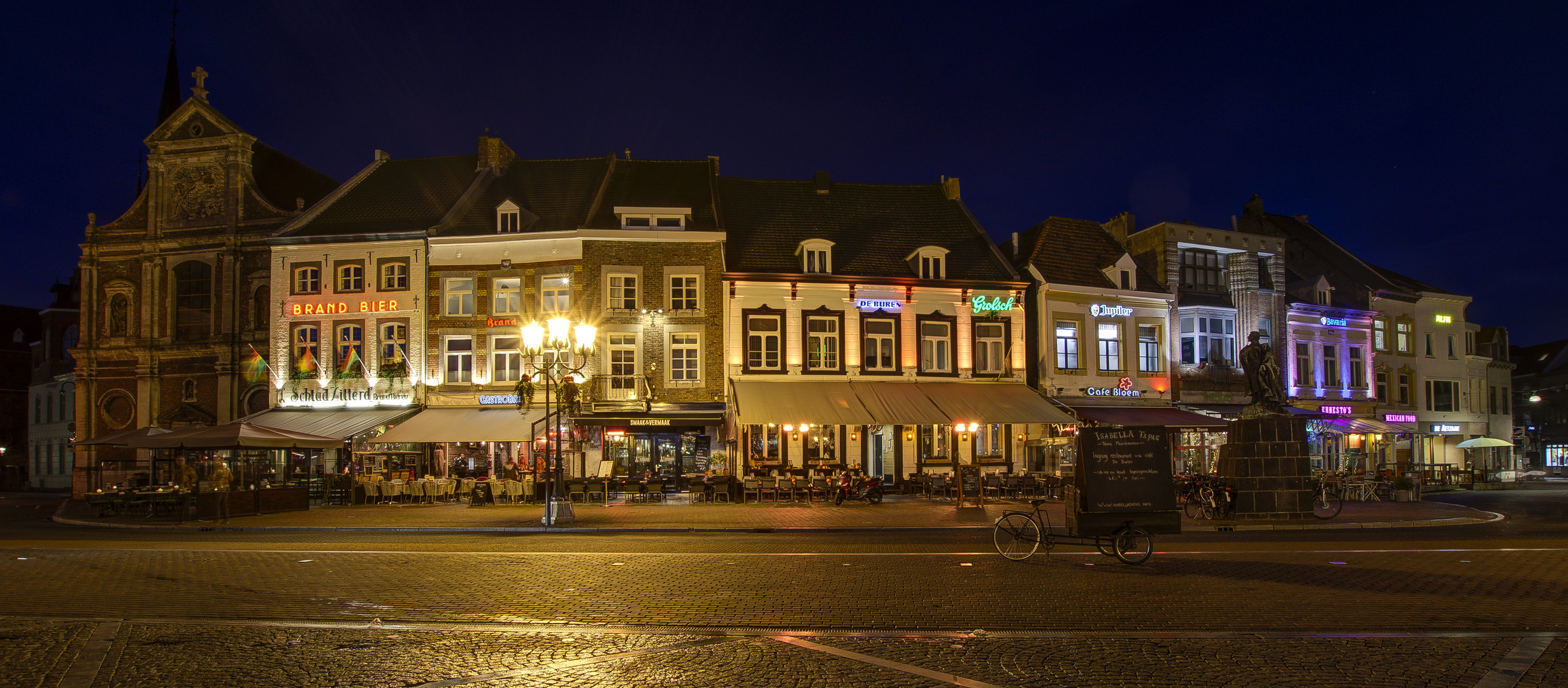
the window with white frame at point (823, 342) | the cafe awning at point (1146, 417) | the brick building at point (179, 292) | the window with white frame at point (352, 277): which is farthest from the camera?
the brick building at point (179, 292)

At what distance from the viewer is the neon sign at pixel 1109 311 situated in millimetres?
34250

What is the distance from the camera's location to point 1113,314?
34531 millimetres

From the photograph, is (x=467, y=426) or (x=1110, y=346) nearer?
(x=467, y=426)

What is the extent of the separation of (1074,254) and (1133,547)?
24.1 meters

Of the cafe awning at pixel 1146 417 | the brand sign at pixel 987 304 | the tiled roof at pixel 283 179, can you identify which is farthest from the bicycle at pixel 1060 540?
the tiled roof at pixel 283 179

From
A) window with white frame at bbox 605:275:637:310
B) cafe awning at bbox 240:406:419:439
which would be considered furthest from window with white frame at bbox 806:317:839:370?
cafe awning at bbox 240:406:419:439

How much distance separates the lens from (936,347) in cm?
3278

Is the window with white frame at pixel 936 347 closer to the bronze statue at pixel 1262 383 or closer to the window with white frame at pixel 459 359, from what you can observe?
the bronze statue at pixel 1262 383

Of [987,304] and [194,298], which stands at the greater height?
[194,298]

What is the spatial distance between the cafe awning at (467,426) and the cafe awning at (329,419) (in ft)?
1.93

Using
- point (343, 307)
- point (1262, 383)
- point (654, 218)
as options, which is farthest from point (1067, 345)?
point (343, 307)

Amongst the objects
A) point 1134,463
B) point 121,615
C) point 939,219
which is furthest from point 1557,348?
point 121,615

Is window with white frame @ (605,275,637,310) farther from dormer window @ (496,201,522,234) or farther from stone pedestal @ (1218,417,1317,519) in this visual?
stone pedestal @ (1218,417,1317,519)

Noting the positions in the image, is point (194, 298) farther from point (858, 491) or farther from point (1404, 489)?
point (1404, 489)
